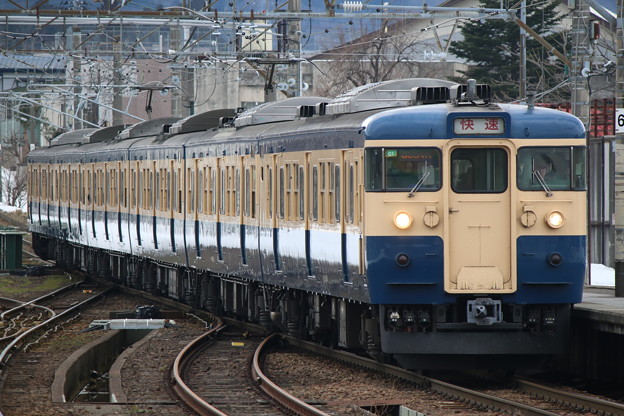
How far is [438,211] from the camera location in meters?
13.0

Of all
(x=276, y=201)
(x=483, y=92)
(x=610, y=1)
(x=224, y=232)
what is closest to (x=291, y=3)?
(x=224, y=232)

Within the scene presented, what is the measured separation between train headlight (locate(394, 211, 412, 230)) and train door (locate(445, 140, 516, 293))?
368mm

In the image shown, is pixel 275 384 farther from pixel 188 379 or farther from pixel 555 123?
pixel 555 123

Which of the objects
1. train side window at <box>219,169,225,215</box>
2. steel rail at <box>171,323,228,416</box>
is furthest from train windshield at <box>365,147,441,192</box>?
train side window at <box>219,169,225,215</box>

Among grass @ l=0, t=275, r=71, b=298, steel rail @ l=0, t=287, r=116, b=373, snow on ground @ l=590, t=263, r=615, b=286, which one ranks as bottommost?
grass @ l=0, t=275, r=71, b=298

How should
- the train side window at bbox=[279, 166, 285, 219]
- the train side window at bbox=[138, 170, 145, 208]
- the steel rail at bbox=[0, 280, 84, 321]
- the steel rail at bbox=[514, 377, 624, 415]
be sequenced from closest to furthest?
the steel rail at bbox=[514, 377, 624, 415], the train side window at bbox=[279, 166, 285, 219], the steel rail at bbox=[0, 280, 84, 321], the train side window at bbox=[138, 170, 145, 208]

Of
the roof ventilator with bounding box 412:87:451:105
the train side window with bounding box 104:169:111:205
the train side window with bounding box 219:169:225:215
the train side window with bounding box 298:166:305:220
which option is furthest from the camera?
the train side window with bounding box 104:169:111:205

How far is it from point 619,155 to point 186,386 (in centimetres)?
562

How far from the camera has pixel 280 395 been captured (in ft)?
42.0

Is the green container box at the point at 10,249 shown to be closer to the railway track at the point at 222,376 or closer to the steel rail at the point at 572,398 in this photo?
the railway track at the point at 222,376

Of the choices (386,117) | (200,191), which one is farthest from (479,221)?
(200,191)

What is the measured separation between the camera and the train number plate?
42.8 ft

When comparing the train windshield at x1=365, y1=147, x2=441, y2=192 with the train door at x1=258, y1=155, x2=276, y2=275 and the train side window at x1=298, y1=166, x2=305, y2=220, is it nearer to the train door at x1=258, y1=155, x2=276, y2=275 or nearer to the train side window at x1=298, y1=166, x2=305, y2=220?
the train side window at x1=298, y1=166, x2=305, y2=220

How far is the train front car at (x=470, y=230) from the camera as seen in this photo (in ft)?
42.5
